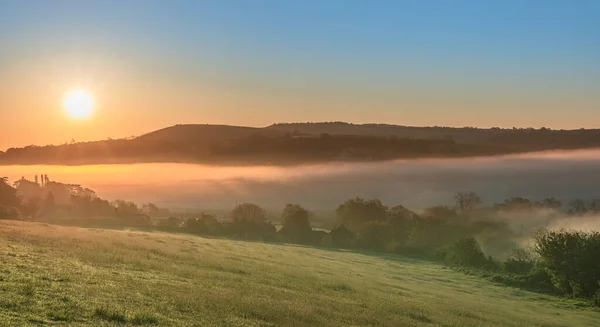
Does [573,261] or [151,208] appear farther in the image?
[151,208]

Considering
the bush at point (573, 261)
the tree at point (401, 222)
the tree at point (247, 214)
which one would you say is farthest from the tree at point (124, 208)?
the bush at point (573, 261)

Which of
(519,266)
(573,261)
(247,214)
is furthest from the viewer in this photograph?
(247,214)

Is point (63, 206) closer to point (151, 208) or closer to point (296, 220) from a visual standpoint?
point (151, 208)

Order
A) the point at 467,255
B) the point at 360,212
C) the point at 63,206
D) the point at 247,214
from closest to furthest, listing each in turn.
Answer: the point at 467,255
the point at 63,206
the point at 247,214
the point at 360,212

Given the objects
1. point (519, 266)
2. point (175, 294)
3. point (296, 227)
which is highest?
point (175, 294)

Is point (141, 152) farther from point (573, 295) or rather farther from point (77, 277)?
point (77, 277)

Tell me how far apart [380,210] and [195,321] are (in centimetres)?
14099

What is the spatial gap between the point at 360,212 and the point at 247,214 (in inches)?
1305

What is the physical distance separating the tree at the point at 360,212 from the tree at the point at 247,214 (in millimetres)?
24438

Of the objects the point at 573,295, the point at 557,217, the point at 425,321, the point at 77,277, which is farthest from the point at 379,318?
the point at 557,217

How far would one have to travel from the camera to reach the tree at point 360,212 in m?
155

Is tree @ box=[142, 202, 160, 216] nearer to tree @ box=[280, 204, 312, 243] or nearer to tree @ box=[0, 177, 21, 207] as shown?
tree @ box=[0, 177, 21, 207]

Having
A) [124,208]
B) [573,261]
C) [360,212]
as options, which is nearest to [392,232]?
[360,212]

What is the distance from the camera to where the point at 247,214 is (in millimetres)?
146375
